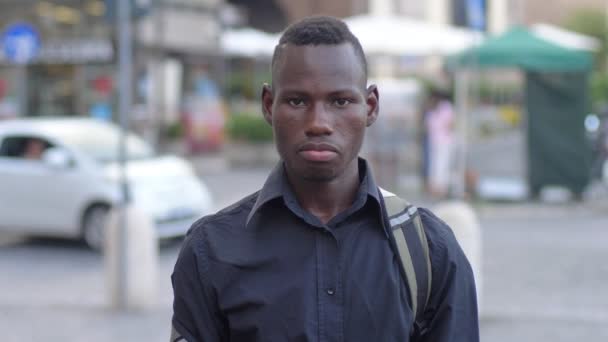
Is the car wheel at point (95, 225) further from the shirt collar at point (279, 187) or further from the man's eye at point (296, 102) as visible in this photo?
the man's eye at point (296, 102)

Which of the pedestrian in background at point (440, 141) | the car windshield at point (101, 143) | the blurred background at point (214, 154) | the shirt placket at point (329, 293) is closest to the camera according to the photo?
the shirt placket at point (329, 293)

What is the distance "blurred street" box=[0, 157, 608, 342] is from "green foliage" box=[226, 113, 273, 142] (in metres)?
9.17

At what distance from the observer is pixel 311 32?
6.73 feet

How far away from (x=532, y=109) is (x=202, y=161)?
29.0ft

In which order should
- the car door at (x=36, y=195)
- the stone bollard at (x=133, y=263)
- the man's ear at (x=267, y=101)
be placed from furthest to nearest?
1. the car door at (x=36, y=195)
2. the stone bollard at (x=133, y=263)
3. the man's ear at (x=267, y=101)

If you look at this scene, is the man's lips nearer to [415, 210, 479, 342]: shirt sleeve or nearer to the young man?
the young man

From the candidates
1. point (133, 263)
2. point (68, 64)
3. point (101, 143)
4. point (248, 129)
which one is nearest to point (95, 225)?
point (101, 143)

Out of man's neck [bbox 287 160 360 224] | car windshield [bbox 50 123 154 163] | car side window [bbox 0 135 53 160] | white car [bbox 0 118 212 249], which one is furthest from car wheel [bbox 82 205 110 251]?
man's neck [bbox 287 160 360 224]

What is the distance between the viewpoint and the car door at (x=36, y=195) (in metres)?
12.6

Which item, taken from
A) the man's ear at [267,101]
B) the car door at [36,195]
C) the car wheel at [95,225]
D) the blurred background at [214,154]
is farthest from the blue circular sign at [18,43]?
the man's ear at [267,101]

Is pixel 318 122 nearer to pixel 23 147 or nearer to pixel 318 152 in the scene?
pixel 318 152

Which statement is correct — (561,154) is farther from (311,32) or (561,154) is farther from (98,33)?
(311,32)

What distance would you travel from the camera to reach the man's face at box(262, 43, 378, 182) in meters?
2.03

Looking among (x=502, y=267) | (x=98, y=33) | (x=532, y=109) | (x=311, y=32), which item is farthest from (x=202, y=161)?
(x=311, y=32)
